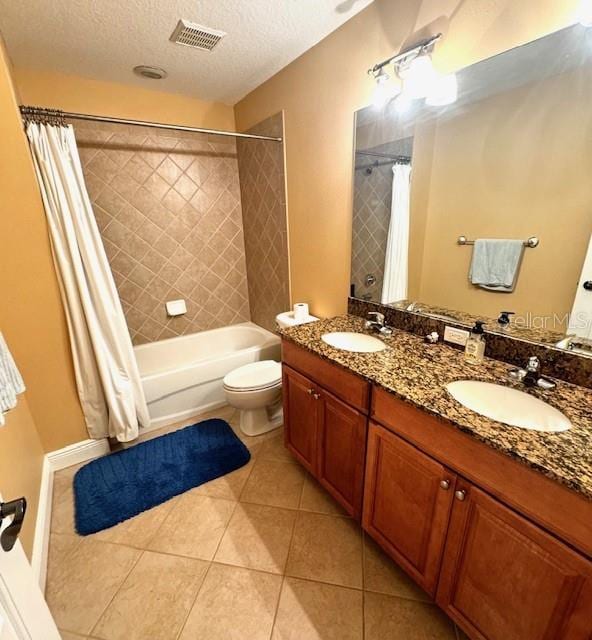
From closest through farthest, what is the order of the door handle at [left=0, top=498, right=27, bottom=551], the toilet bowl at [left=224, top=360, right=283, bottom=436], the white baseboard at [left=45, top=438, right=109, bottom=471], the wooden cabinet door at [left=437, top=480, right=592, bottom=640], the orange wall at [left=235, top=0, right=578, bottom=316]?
the door handle at [left=0, top=498, right=27, bottom=551], the wooden cabinet door at [left=437, top=480, right=592, bottom=640], the orange wall at [left=235, top=0, right=578, bottom=316], the white baseboard at [left=45, top=438, right=109, bottom=471], the toilet bowl at [left=224, top=360, right=283, bottom=436]

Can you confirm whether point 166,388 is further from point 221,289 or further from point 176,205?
point 176,205

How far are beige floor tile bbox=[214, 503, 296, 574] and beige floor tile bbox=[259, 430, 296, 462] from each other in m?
0.35

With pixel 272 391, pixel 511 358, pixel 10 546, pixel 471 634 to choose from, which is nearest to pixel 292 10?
pixel 511 358

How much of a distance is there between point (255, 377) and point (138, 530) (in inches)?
39.3

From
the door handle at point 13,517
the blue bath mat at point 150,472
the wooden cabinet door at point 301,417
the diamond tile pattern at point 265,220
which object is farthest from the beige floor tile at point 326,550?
the diamond tile pattern at point 265,220

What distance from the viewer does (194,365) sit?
90.2 inches

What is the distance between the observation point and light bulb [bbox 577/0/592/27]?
92cm

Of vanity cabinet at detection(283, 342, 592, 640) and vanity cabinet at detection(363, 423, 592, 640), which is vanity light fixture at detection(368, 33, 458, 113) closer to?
vanity cabinet at detection(283, 342, 592, 640)

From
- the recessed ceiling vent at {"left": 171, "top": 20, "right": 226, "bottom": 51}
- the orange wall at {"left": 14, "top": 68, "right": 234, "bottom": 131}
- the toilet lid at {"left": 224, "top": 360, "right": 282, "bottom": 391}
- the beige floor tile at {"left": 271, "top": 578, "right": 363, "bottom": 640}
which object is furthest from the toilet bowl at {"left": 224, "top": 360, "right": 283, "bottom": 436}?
the orange wall at {"left": 14, "top": 68, "right": 234, "bottom": 131}

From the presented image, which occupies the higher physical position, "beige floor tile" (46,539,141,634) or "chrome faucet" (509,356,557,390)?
"chrome faucet" (509,356,557,390)

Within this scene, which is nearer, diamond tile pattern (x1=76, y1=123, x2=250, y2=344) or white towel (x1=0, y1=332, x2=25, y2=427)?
white towel (x1=0, y1=332, x2=25, y2=427)

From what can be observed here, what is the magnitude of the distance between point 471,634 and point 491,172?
5.25 feet

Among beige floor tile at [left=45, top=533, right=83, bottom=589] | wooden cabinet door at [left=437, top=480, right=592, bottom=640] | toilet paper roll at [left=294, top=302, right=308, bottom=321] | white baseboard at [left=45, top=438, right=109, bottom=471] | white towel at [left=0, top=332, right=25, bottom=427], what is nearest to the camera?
wooden cabinet door at [left=437, top=480, right=592, bottom=640]

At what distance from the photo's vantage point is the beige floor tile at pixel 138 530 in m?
1.46
